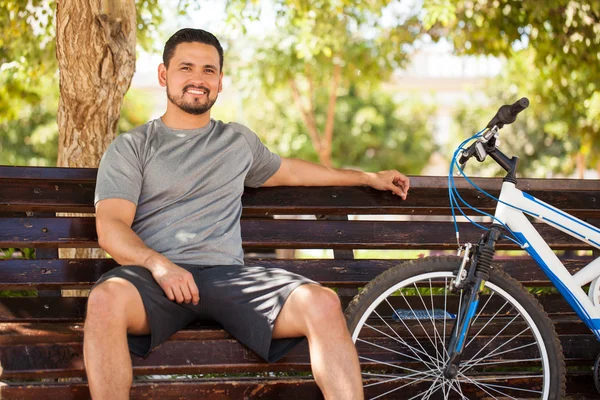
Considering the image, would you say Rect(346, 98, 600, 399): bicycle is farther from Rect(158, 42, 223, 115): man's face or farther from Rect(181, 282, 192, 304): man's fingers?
Rect(158, 42, 223, 115): man's face

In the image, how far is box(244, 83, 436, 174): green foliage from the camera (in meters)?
30.7

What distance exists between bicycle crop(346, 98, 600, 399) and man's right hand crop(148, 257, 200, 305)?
25.8 inches

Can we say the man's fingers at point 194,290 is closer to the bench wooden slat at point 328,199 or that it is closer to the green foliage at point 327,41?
the bench wooden slat at point 328,199

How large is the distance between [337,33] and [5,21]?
161 inches

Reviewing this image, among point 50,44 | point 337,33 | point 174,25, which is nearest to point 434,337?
point 50,44

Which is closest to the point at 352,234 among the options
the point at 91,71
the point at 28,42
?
the point at 91,71

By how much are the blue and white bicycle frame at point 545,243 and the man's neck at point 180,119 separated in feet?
4.60

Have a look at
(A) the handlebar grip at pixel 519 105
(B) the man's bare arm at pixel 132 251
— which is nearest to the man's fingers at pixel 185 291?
(B) the man's bare arm at pixel 132 251

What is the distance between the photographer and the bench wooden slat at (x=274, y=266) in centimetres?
377

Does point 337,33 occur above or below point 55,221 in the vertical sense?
above

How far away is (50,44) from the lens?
7.46 meters

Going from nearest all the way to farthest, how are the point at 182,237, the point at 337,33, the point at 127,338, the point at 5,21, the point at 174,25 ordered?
the point at 127,338, the point at 182,237, the point at 5,21, the point at 337,33, the point at 174,25

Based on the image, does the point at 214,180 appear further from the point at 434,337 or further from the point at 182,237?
the point at 434,337

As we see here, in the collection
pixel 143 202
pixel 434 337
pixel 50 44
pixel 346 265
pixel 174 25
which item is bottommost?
pixel 434 337
